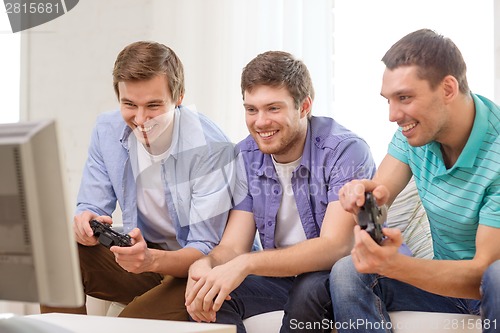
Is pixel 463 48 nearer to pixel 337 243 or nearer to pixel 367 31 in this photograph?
pixel 367 31

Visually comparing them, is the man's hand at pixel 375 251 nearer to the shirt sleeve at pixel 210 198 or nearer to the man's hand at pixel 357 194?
the man's hand at pixel 357 194

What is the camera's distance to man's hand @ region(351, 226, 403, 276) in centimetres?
133

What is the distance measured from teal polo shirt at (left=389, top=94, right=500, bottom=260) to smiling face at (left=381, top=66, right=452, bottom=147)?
0.06 m

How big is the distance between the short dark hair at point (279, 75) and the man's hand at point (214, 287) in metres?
0.51

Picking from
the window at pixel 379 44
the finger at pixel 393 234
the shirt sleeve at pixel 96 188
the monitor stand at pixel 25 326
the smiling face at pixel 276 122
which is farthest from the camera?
the window at pixel 379 44

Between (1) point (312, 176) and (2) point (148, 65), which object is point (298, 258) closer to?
(1) point (312, 176)

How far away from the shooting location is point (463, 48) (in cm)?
251

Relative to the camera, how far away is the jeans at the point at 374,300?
58.1 inches

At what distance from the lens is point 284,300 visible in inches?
68.6

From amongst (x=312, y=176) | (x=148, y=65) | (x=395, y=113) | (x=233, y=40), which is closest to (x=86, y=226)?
(x=148, y=65)

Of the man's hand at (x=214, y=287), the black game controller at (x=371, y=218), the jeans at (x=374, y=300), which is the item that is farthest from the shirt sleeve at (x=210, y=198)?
the black game controller at (x=371, y=218)

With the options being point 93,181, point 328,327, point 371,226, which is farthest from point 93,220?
point 371,226

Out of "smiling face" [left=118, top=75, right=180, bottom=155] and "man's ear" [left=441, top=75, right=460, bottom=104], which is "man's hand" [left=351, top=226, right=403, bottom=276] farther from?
"smiling face" [left=118, top=75, right=180, bottom=155]

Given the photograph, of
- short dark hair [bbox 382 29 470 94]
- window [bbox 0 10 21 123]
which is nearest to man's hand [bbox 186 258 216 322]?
short dark hair [bbox 382 29 470 94]
